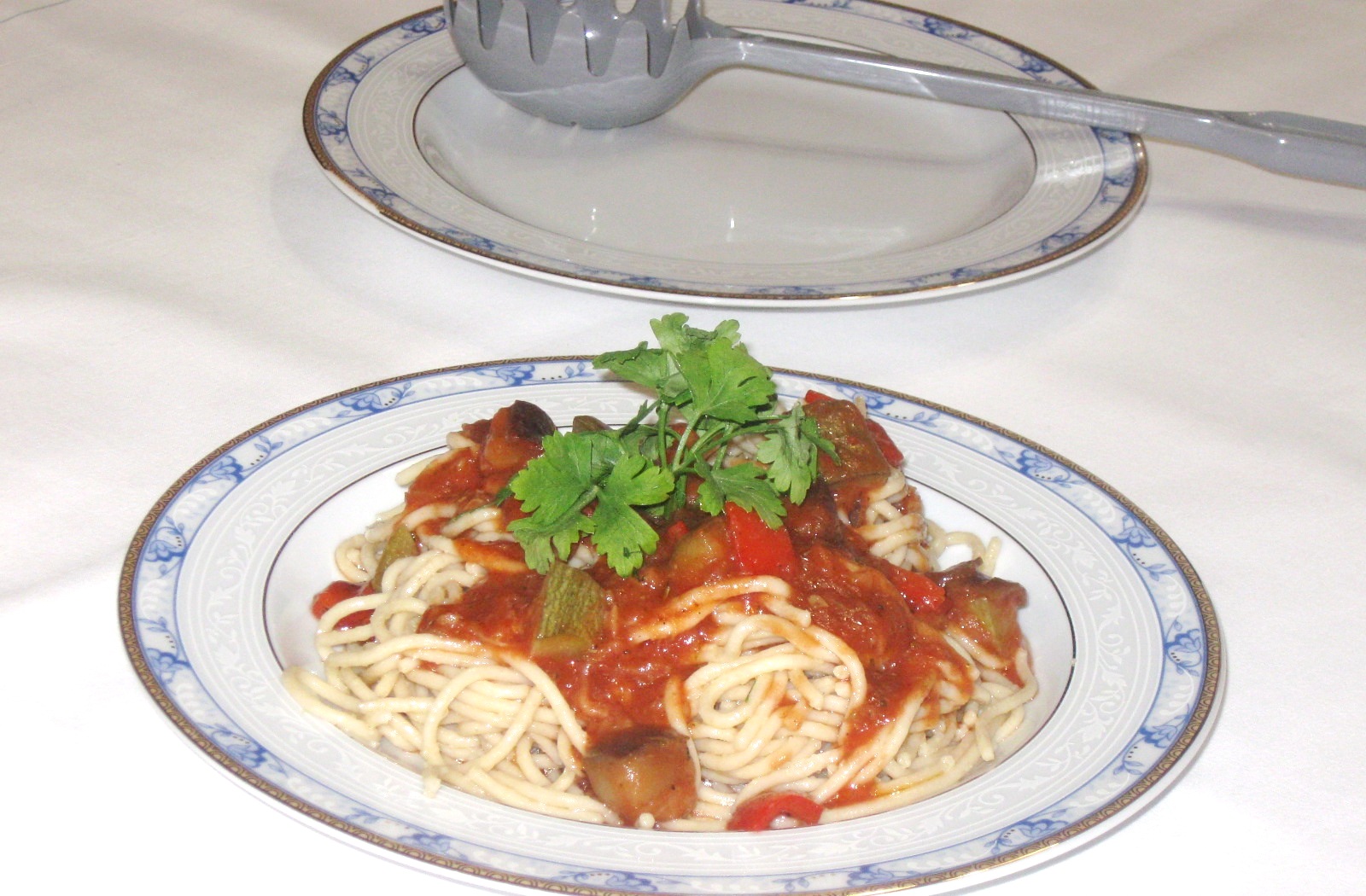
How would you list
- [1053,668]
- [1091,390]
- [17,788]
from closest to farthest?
[17,788] < [1053,668] < [1091,390]

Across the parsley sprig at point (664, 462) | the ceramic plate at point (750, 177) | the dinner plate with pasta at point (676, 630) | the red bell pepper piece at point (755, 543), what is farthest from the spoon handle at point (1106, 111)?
the red bell pepper piece at point (755, 543)

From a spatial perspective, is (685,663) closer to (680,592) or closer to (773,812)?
(680,592)

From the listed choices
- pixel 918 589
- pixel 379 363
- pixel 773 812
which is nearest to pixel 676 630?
pixel 773 812

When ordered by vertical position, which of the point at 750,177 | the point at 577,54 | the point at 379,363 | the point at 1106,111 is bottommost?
the point at 379,363

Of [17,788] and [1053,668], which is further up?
[1053,668]

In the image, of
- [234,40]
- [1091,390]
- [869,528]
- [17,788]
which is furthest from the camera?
[234,40]

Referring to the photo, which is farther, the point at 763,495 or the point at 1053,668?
the point at 1053,668

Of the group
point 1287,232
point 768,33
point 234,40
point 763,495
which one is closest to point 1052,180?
point 1287,232

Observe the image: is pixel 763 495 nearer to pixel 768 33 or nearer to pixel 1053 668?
pixel 1053 668

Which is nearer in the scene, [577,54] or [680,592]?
[680,592]
